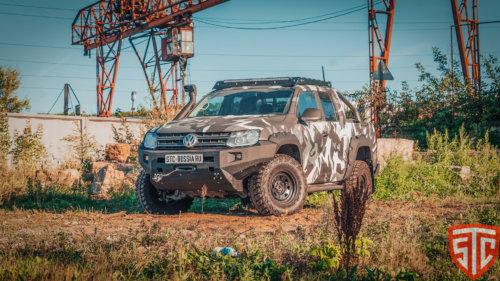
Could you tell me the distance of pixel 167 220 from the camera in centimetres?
778

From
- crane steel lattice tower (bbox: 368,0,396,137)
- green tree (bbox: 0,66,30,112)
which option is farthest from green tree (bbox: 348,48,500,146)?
green tree (bbox: 0,66,30,112)

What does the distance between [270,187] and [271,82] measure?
1978 millimetres

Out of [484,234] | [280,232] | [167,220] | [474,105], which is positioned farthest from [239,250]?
[474,105]

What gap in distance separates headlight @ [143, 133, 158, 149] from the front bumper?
7.2 inches

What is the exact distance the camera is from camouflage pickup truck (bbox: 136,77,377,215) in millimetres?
7527

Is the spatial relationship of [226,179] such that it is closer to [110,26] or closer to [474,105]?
[474,105]

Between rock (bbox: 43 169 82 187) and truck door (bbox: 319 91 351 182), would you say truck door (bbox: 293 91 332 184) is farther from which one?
rock (bbox: 43 169 82 187)

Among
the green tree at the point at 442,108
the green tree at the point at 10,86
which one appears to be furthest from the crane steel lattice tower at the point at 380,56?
the green tree at the point at 10,86

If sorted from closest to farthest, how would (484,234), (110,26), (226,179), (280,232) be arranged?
(484,234) < (280,232) < (226,179) < (110,26)

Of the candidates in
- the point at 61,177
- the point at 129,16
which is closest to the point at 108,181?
the point at 61,177

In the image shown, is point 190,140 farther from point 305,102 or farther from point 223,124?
point 305,102

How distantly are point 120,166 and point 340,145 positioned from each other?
628 cm

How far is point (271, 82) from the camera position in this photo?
8.94m

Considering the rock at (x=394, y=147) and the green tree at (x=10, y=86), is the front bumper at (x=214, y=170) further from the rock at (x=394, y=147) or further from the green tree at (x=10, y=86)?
the green tree at (x=10, y=86)
